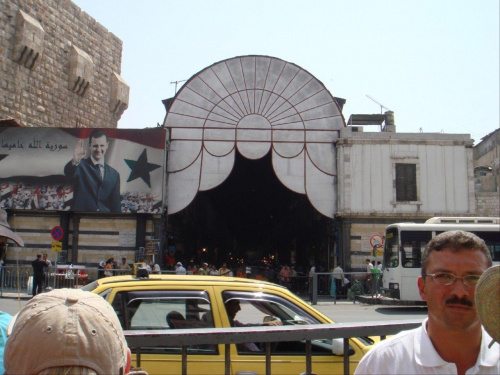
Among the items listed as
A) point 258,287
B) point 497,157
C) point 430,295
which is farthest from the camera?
point 497,157

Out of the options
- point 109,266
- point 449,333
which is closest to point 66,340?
point 449,333

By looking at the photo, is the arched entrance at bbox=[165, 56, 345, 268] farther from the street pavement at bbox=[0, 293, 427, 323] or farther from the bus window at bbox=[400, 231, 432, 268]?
the bus window at bbox=[400, 231, 432, 268]

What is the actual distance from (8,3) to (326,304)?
20325 mm

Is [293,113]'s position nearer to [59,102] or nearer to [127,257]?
[127,257]

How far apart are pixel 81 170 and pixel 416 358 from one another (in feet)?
75.7

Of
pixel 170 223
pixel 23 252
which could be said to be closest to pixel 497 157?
pixel 170 223

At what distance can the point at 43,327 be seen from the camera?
64.7 inches

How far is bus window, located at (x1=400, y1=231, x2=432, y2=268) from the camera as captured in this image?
19.1 meters

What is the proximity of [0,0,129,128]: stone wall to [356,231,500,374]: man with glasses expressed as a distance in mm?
26033

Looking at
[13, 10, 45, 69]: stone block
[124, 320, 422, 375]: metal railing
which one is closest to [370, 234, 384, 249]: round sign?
[13, 10, 45, 69]: stone block

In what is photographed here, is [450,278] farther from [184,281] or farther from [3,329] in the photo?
[184,281]

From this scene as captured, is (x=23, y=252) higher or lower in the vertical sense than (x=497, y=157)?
lower

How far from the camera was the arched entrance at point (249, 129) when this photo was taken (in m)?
24.7

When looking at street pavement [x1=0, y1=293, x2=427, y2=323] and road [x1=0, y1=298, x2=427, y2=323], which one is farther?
street pavement [x1=0, y1=293, x2=427, y2=323]
